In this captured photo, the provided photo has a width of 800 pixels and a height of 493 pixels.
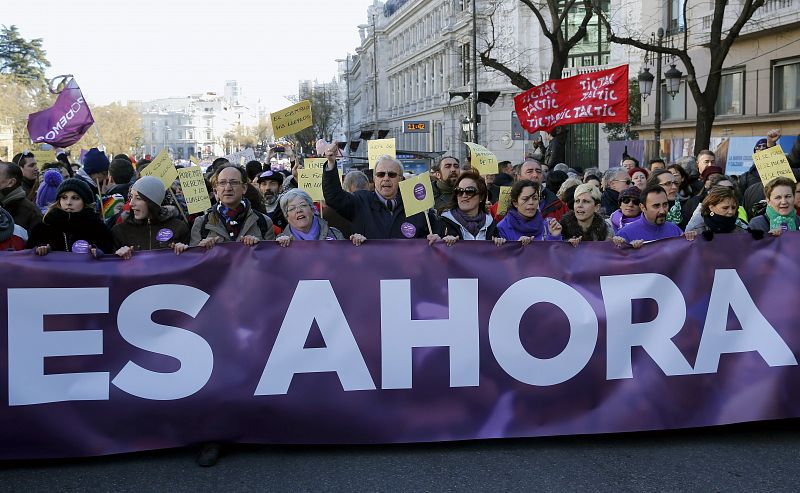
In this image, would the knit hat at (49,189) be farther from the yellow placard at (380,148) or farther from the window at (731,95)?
the window at (731,95)

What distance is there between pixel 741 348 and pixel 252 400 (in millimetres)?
2816

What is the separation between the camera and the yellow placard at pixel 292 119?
1054 cm

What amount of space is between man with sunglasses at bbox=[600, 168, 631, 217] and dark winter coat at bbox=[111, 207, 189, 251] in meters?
4.57

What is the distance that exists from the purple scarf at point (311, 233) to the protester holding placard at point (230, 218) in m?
0.30

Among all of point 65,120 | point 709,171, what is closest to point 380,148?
point 709,171

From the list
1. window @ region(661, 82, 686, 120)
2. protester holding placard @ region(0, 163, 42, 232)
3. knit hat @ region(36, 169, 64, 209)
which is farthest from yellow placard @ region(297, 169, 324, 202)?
window @ region(661, 82, 686, 120)

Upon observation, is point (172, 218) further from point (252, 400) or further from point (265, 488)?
point (265, 488)

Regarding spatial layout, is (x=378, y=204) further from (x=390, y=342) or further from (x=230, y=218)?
(x=390, y=342)

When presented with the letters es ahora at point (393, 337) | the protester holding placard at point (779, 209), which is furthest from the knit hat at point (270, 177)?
the protester holding placard at point (779, 209)

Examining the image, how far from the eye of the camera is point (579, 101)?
1354 centimetres

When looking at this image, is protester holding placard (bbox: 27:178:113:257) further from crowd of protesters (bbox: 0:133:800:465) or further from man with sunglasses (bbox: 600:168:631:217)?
man with sunglasses (bbox: 600:168:631:217)

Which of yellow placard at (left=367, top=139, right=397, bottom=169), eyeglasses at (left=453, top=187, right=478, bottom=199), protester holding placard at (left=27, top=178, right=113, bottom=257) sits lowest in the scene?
protester holding placard at (left=27, top=178, right=113, bottom=257)

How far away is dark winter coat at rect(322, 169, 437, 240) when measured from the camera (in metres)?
6.43

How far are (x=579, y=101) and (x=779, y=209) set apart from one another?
7.42m
